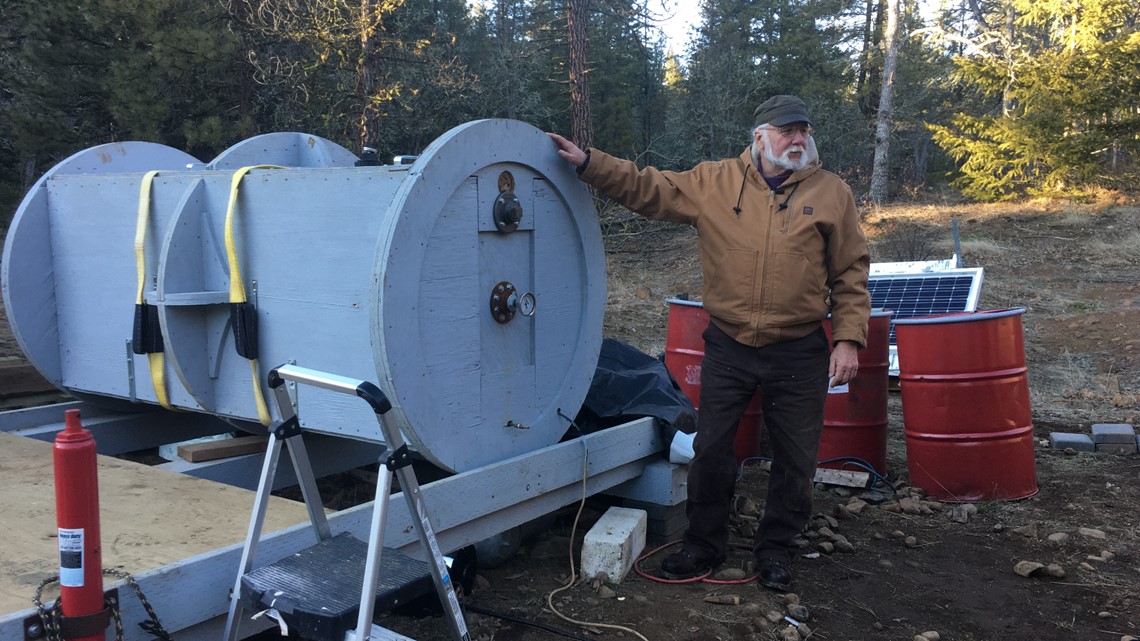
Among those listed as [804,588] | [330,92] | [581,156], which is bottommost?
[804,588]

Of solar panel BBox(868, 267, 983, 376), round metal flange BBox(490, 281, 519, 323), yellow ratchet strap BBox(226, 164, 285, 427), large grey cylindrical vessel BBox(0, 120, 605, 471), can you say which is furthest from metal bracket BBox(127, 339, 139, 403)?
solar panel BBox(868, 267, 983, 376)

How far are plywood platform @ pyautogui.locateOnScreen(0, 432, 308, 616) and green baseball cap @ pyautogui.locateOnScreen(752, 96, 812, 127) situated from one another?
2.63 metres

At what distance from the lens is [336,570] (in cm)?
266

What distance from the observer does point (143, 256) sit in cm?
399

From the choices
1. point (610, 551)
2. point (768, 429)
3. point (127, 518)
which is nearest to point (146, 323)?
point (127, 518)

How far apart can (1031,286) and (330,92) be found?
43.8 ft

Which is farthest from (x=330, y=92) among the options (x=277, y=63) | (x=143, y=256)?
(x=143, y=256)

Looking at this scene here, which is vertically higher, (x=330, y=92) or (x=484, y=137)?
(x=330, y=92)

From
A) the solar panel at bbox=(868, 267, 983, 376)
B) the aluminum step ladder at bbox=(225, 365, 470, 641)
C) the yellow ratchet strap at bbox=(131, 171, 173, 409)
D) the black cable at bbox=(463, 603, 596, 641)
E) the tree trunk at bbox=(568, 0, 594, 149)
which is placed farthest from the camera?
the tree trunk at bbox=(568, 0, 594, 149)

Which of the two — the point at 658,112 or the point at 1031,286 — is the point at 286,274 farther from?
the point at 658,112

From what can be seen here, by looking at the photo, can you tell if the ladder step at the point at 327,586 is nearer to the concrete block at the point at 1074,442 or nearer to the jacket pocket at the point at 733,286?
the jacket pocket at the point at 733,286

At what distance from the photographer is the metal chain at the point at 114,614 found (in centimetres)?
219

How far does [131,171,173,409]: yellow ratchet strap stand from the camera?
3889 mm

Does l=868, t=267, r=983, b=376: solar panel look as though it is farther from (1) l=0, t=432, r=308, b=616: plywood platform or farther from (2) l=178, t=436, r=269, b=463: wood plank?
(1) l=0, t=432, r=308, b=616: plywood platform
